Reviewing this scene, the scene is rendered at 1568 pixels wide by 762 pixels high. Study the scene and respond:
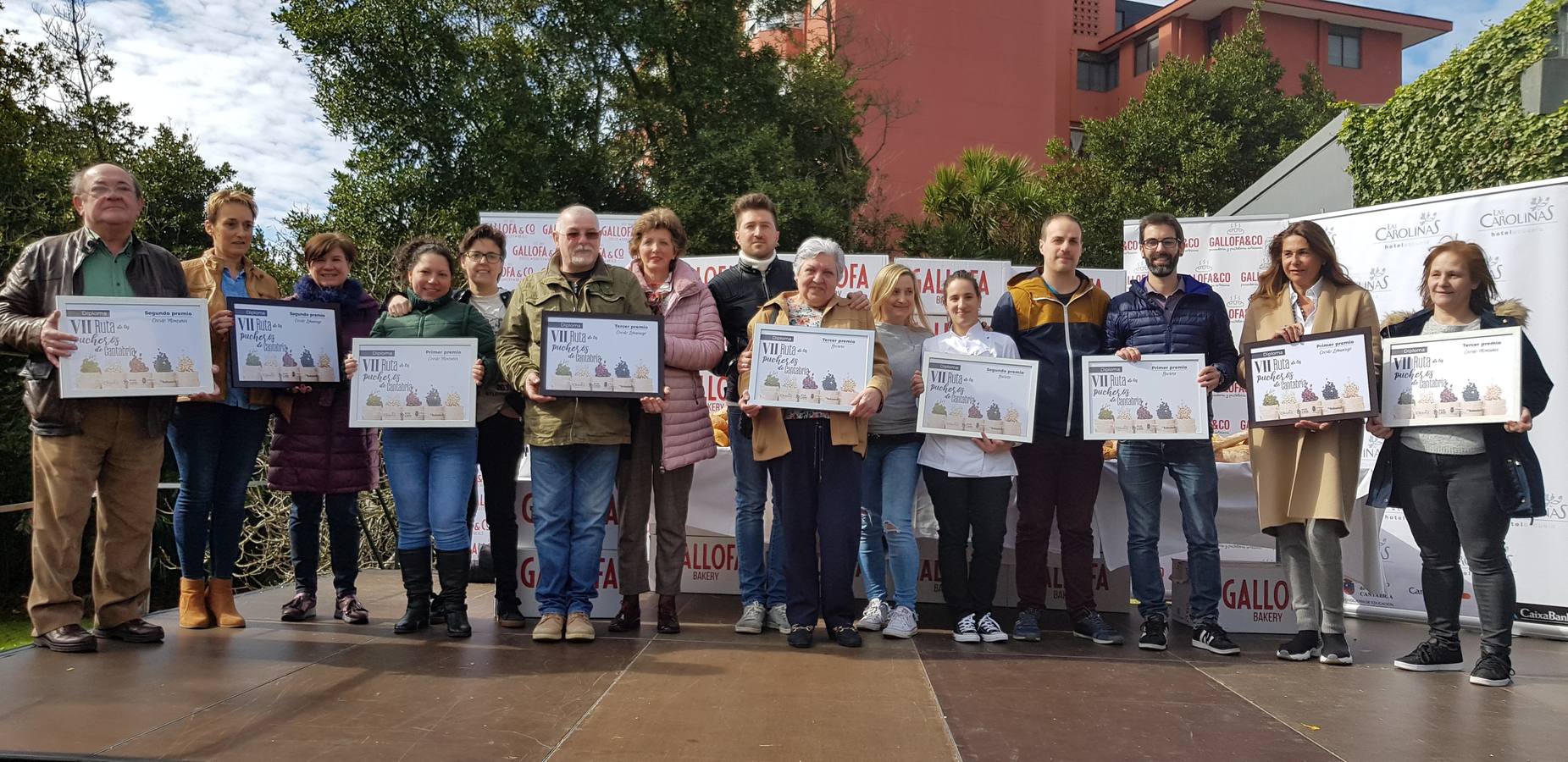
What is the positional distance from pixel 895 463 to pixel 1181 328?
1.46 meters

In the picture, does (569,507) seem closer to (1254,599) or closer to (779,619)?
(779,619)

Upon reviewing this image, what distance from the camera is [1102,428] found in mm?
4426

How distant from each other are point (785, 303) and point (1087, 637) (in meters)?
2.19

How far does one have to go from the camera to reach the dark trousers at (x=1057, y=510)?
4.63 metres

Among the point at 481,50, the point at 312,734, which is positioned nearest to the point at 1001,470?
the point at 312,734

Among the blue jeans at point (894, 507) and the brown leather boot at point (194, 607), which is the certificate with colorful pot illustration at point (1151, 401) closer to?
the blue jeans at point (894, 507)

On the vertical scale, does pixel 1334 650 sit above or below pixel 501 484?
below

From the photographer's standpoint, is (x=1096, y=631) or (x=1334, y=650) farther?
(x=1096, y=631)

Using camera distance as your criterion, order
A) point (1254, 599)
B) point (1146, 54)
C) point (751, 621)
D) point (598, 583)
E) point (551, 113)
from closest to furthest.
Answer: point (751, 621), point (598, 583), point (1254, 599), point (551, 113), point (1146, 54)

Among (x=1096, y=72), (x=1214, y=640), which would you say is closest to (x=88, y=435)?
(x=1214, y=640)

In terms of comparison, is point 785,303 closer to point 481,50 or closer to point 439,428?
point 439,428

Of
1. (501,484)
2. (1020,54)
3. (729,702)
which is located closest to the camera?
(729,702)

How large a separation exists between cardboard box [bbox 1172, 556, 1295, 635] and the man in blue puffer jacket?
19.8 inches

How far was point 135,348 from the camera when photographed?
3992mm
